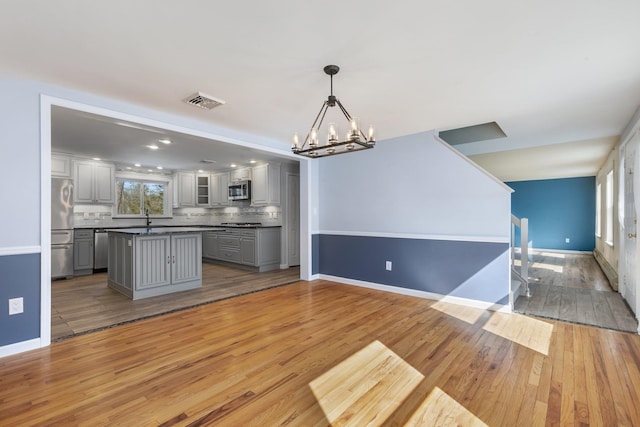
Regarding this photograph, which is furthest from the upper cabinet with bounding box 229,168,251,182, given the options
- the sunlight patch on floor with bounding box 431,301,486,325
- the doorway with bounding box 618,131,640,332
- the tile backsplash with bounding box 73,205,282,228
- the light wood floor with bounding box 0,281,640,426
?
the doorway with bounding box 618,131,640,332

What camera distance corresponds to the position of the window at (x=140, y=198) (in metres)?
7.04

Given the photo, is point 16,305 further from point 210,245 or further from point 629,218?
point 629,218

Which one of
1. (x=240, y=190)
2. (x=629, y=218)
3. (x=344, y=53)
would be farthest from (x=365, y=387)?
(x=240, y=190)

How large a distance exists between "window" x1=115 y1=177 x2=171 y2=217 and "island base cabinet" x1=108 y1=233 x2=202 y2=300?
2732 millimetres

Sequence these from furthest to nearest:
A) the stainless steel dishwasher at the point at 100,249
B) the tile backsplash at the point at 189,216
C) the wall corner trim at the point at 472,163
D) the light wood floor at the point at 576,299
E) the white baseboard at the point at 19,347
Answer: the tile backsplash at the point at 189,216 → the stainless steel dishwasher at the point at 100,249 → the wall corner trim at the point at 472,163 → the light wood floor at the point at 576,299 → the white baseboard at the point at 19,347

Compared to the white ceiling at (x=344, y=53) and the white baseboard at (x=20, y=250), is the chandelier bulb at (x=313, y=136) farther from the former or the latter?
the white baseboard at (x=20, y=250)

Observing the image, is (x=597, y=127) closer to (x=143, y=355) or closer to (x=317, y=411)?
(x=317, y=411)

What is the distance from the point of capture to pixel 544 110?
3387 mm

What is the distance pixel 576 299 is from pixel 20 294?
6.23 metres

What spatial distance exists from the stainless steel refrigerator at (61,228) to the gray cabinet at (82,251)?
220 mm

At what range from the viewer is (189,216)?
328 inches

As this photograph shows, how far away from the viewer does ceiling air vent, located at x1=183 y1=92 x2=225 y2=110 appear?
9.69 feet

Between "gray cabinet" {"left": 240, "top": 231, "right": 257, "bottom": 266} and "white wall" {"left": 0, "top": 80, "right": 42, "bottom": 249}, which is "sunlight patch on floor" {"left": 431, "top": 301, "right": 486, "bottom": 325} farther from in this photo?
"white wall" {"left": 0, "top": 80, "right": 42, "bottom": 249}

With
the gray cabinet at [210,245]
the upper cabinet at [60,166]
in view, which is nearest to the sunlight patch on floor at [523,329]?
the gray cabinet at [210,245]
